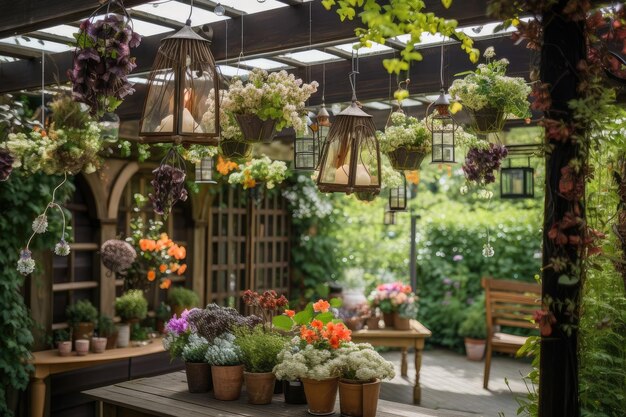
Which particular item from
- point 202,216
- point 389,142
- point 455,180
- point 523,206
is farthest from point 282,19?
point 455,180

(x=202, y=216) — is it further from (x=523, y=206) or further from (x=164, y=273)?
(x=523, y=206)

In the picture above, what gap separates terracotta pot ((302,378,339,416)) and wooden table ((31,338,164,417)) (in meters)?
3.09

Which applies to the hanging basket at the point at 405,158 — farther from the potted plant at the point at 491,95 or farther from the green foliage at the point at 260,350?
the green foliage at the point at 260,350

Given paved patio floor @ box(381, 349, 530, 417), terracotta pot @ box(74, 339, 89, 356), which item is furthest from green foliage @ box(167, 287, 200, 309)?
paved patio floor @ box(381, 349, 530, 417)

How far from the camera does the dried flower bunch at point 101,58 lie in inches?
113

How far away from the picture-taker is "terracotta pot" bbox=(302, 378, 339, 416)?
Result: 148 inches

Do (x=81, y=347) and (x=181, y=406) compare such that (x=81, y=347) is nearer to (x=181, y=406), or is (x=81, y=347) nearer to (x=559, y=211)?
(x=181, y=406)

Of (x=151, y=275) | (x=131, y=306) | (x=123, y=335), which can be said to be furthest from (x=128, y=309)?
(x=151, y=275)

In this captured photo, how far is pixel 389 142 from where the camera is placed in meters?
4.47

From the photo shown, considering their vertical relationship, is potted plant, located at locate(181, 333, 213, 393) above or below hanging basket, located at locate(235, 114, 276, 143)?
below

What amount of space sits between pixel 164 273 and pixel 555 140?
5.69m

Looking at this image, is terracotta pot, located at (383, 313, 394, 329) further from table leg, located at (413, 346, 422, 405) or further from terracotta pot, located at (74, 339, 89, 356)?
terracotta pot, located at (74, 339, 89, 356)

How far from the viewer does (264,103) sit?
12.3 ft

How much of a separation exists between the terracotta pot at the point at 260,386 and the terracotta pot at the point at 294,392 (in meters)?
0.08
